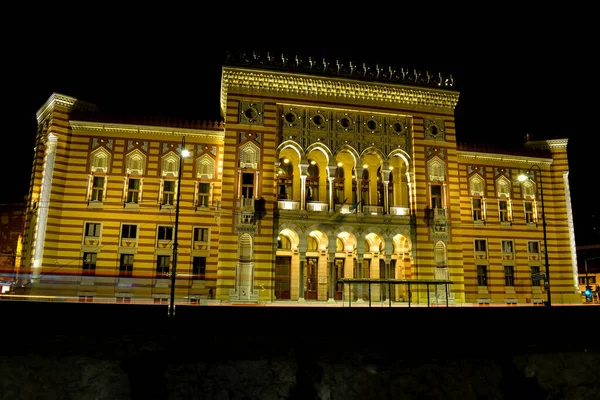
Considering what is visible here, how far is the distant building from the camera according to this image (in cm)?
3219

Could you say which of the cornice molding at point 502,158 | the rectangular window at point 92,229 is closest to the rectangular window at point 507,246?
the cornice molding at point 502,158

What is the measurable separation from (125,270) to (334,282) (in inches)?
581

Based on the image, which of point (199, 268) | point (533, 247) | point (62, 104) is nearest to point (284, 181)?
point (199, 268)

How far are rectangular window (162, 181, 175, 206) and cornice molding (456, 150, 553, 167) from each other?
22.8 meters

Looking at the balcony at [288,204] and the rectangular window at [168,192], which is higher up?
the rectangular window at [168,192]

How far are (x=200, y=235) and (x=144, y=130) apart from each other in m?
8.76

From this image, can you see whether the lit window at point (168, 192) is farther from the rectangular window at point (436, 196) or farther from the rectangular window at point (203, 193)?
the rectangular window at point (436, 196)

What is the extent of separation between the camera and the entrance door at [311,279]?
34500mm

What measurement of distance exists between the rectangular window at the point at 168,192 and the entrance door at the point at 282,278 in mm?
8978

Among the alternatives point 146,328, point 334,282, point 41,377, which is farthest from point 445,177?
point 41,377

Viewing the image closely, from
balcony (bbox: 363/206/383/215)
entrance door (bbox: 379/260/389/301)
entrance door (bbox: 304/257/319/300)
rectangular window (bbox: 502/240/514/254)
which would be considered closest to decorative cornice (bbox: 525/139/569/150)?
rectangular window (bbox: 502/240/514/254)

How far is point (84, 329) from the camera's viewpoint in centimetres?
1579

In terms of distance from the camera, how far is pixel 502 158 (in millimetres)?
39781

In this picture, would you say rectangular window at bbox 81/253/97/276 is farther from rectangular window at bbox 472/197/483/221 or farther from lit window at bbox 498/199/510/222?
lit window at bbox 498/199/510/222
